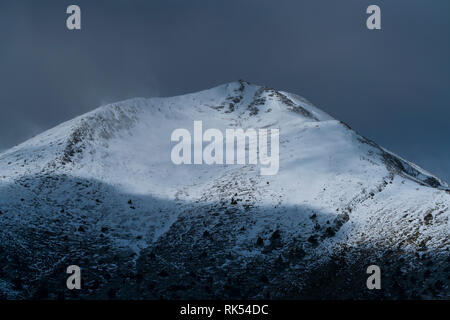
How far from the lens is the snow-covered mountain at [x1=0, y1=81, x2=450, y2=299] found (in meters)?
25.7

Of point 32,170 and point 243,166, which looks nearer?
point 32,170

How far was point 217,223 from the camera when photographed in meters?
34.2

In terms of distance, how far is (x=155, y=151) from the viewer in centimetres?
5484

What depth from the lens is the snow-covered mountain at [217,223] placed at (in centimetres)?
2566

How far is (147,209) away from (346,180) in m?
17.3

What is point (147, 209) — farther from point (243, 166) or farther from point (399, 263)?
point (399, 263)

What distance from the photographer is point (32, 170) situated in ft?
131

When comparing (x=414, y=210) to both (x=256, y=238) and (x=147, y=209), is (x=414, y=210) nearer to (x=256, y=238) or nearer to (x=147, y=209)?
(x=256, y=238)
